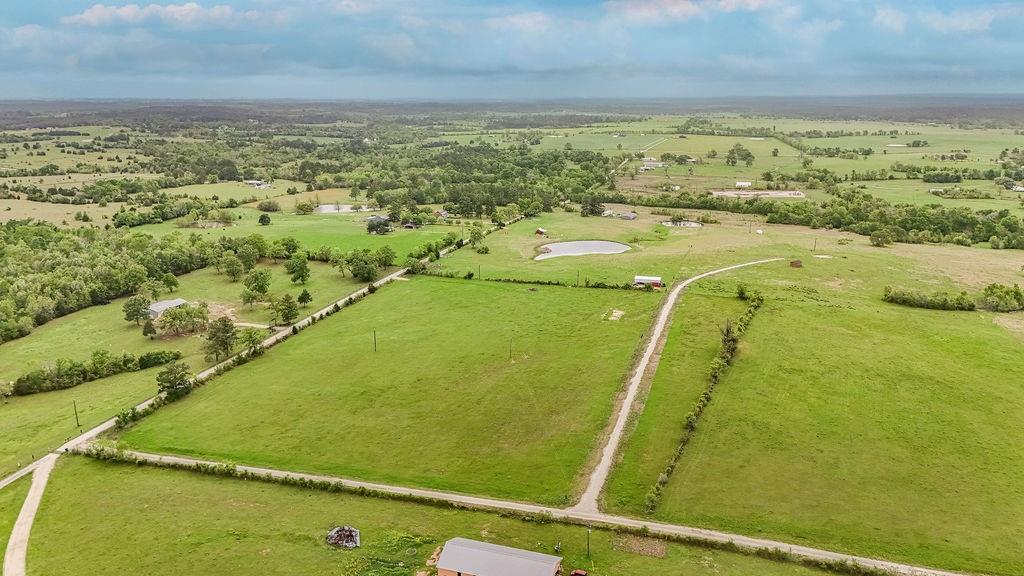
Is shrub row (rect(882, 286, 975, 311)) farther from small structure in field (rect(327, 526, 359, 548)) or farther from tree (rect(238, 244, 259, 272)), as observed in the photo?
tree (rect(238, 244, 259, 272))

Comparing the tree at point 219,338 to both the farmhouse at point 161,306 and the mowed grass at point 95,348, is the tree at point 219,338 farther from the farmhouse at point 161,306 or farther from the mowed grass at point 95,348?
the farmhouse at point 161,306

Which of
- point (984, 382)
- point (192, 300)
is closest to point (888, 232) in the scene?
point (984, 382)

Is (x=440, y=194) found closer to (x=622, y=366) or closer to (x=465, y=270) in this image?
(x=465, y=270)

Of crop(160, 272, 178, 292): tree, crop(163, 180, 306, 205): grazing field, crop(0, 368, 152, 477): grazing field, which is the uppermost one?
crop(163, 180, 306, 205): grazing field


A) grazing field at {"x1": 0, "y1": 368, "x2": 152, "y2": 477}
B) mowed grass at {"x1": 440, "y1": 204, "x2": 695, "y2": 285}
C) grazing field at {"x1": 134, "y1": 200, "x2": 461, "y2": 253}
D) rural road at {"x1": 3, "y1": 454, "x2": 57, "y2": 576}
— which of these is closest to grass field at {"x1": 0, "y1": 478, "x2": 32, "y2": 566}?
rural road at {"x1": 3, "y1": 454, "x2": 57, "y2": 576}

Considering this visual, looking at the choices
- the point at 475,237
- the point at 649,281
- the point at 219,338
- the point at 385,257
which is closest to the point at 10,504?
the point at 219,338

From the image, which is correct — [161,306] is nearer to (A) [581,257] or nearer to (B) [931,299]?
(A) [581,257]
